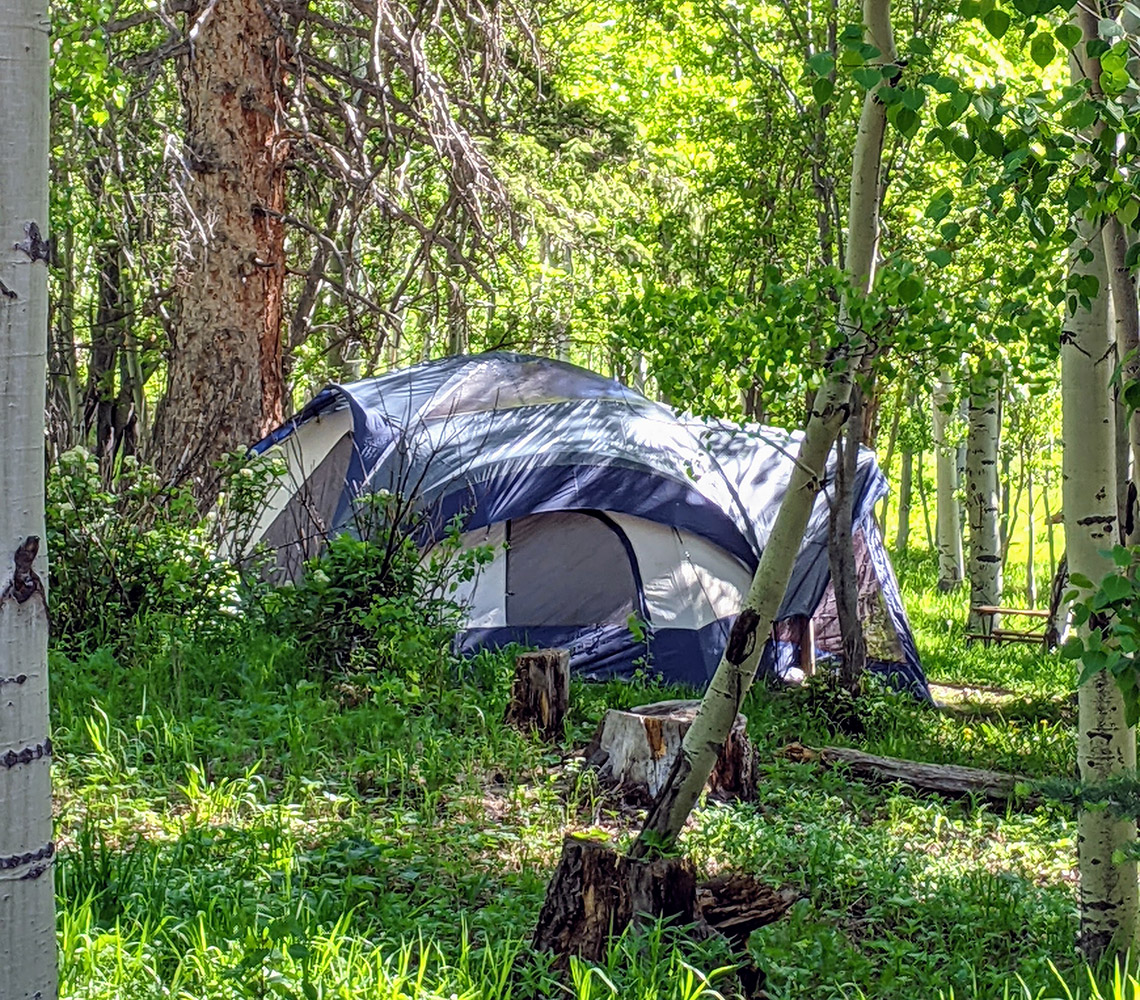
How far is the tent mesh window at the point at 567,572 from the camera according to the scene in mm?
9867

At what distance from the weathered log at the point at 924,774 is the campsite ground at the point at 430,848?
8.0 inches

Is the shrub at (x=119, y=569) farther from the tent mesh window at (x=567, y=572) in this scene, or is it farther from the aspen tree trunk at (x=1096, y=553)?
the aspen tree trunk at (x=1096, y=553)

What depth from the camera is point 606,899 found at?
4102 mm

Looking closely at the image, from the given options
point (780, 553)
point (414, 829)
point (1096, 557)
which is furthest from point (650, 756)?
point (1096, 557)

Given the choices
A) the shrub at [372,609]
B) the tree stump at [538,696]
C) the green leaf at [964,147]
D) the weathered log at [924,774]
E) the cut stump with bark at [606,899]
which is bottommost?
the weathered log at [924,774]

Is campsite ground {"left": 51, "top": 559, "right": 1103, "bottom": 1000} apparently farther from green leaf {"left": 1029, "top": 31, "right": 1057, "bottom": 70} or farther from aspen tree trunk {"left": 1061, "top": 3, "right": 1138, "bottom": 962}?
green leaf {"left": 1029, "top": 31, "right": 1057, "bottom": 70}

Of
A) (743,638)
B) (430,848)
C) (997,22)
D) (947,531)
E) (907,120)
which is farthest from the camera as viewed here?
(947,531)

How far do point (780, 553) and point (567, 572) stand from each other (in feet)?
18.4

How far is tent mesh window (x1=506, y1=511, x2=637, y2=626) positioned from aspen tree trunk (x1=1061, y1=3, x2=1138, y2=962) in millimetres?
5633

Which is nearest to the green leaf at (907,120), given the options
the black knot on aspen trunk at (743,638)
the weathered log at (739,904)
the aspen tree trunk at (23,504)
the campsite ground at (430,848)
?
the black knot on aspen trunk at (743,638)

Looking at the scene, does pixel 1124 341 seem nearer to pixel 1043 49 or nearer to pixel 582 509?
pixel 1043 49

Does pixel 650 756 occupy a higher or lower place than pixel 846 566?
lower

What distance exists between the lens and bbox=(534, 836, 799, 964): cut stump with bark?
4.07 metres

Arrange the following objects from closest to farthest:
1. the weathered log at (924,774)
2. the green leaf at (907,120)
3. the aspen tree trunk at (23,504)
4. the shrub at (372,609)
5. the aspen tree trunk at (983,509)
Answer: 1. the aspen tree trunk at (23,504)
2. the green leaf at (907,120)
3. the weathered log at (924,774)
4. the shrub at (372,609)
5. the aspen tree trunk at (983,509)
